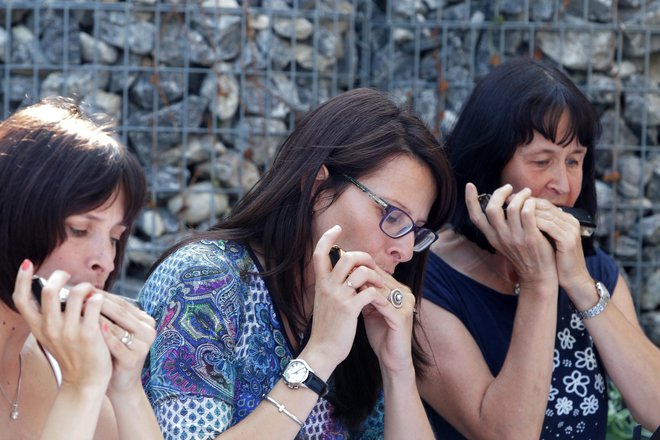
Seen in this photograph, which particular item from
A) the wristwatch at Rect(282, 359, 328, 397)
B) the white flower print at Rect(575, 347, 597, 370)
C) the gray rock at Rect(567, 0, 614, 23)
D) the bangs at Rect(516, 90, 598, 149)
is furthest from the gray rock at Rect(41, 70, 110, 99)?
the wristwatch at Rect(282, 359, 328, 397)

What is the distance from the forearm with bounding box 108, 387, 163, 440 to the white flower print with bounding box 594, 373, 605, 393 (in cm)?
145

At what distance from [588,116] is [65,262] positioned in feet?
5.38

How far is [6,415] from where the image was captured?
2182mm

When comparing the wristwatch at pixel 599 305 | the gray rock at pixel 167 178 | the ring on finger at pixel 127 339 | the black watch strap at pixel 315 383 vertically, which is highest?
the ring on finger at pixel 127 339

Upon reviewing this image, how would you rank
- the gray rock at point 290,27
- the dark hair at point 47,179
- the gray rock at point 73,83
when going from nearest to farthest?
the dark hair at point 47,179
the gray rock at point 73,83
the gray rock at point 290,27

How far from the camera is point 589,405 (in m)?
2.90

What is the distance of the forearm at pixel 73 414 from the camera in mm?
1827

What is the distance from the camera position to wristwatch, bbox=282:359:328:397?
217 centimetres

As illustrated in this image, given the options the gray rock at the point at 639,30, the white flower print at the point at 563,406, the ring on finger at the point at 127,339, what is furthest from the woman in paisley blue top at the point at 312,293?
the gray rock at the point at 639,30

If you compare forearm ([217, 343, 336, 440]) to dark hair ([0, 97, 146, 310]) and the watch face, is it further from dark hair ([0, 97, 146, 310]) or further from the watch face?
Answer: dark hair ([0, 97, 146, 310])

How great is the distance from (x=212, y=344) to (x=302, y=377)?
208 millimetres

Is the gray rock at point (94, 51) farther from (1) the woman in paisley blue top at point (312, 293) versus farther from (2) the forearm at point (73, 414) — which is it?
(2) the forearm at point (73, 414)

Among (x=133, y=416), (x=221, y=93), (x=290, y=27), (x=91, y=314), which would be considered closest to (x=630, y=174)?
(x=290, y=27)

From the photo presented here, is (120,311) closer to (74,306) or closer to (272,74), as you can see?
(74,306)
